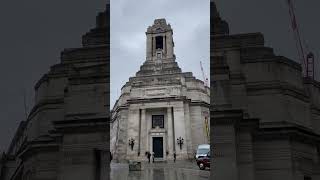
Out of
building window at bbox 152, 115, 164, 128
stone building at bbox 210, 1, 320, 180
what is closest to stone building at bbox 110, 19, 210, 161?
building window at bbox 152, 115, 164, 128

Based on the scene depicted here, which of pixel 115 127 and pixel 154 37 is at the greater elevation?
pixel 154 37

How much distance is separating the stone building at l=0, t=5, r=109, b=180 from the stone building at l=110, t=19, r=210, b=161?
226cm

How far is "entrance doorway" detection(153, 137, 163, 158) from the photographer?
18481mm

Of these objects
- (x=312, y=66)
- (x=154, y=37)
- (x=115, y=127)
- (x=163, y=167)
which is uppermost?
(x=154, y=37)

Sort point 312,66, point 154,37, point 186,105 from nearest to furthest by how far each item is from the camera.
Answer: point 312,66
point 186,105
point 154,37

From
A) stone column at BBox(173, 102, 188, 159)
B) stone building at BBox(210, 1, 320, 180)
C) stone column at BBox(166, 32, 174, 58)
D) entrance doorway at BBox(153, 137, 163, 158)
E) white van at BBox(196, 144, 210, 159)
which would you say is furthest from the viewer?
stone column at BBox(166, 32, 174, 58)

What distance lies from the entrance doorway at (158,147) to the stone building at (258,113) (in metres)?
5.64

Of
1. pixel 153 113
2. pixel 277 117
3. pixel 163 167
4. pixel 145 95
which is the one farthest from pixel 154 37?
pixel 277 117

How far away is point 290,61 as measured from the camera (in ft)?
44.4

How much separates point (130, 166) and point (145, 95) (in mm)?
3467

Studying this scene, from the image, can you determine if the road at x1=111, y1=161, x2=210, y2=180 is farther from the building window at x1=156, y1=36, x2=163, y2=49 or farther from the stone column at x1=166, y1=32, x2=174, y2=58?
the building window at x1=156, y1=36, x2=163, y2=49

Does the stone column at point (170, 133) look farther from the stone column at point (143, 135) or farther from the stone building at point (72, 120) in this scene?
the stone building at point (72, 120)

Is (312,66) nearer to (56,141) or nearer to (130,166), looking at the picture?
(130,166)

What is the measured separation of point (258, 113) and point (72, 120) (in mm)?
4147
